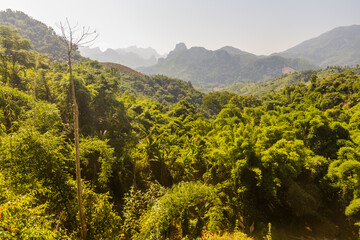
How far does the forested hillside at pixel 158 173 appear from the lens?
212 inches

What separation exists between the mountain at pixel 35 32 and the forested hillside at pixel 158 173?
56.2 meters

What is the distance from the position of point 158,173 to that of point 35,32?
9022 cm

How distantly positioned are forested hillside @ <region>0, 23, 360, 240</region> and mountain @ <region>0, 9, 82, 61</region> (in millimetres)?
56231

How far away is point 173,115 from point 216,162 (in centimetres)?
1748

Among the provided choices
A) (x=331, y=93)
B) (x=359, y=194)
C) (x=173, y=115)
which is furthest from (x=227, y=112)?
(x=331, y=93)

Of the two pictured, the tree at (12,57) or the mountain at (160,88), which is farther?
the mountain at (160,88)

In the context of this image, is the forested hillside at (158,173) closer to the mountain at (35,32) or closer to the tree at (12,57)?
the tree at (12,57)

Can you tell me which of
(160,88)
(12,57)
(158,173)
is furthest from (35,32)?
(158,173)

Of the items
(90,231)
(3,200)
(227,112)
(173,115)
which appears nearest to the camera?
(3,200)

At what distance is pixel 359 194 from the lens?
9.61 metres

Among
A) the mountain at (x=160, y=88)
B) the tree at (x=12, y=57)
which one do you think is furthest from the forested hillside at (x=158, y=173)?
the mountain at (x=160, y=88)

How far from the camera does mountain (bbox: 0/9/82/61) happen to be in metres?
60.3

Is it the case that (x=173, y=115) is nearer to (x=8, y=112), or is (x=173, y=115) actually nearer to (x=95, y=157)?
(x=95, y=157)

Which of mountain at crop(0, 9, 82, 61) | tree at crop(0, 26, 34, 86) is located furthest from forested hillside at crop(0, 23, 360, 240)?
mountain at crop(0, 9, 82, 61)
